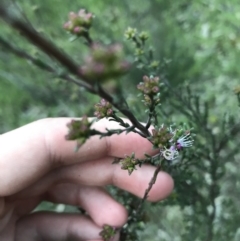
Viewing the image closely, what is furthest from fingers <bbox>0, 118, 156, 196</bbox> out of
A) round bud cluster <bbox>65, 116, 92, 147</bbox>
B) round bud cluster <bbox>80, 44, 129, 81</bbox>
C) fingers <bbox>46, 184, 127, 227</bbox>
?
round bud cluster <bbox>80, 44, 129, 81</bbox>

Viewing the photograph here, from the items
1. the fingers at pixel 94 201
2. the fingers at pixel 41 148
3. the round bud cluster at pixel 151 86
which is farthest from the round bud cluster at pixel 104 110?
the fingers at pixel 94 201

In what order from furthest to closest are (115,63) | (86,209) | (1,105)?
(1,105) < (86,209) < (115,63)

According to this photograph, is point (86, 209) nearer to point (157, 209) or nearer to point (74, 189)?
point (74, 189)

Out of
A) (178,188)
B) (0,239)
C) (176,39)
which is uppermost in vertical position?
(176,39)

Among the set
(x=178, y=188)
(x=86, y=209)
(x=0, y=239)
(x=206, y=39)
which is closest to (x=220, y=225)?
(x=178, y=188)

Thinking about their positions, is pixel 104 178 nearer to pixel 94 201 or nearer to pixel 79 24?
pixel 94 201
